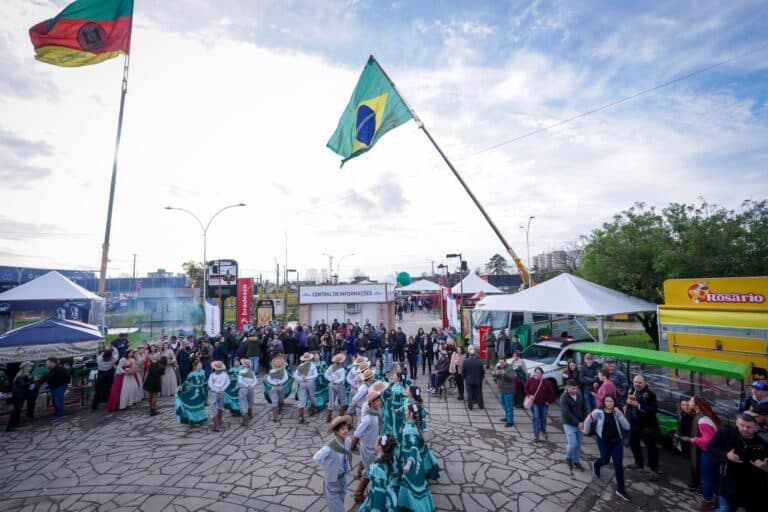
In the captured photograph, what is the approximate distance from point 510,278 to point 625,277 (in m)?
71.8

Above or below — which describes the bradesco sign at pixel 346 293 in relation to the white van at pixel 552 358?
above

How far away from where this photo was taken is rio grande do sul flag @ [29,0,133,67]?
12750mm

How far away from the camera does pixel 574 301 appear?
11.7 meters

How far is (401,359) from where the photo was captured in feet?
51.0

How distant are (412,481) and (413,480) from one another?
0.02 meters

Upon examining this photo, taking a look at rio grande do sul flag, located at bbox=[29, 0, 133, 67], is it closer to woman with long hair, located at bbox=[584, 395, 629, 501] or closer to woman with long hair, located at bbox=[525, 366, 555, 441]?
woman with long hair, located at bbox=[525, 366, 555, 441]

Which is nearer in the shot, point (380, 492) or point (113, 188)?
point (380, 492)

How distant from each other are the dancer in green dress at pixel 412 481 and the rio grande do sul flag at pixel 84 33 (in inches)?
693

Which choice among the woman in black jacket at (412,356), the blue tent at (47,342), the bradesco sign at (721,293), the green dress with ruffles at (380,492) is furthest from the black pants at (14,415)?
the bradesco sign at (721,293)

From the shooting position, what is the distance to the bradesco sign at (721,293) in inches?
339

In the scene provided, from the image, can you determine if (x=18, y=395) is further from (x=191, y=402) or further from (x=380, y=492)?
(x=380, y=492)

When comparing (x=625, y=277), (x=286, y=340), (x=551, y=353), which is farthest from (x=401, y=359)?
(x=625, y=277)

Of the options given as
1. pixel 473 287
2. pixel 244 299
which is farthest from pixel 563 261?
pixel 244 299

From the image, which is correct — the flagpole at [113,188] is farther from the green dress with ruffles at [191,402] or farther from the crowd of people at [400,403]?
the green dress with ruffles at [191,402]
